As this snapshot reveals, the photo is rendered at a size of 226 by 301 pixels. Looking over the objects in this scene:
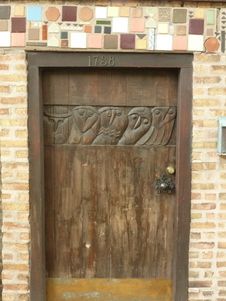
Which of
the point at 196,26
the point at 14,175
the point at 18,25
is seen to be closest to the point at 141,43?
the point at 196,26

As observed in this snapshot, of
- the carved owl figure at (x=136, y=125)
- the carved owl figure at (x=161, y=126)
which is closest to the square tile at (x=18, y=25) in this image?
the carved owl figure at (x=136, y=125)

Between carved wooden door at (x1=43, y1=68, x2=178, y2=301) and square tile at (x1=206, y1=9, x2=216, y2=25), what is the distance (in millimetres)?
436

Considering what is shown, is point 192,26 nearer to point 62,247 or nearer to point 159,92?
point 159,92

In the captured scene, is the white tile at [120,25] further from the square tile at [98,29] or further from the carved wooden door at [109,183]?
the carved wooden door at [109,183]

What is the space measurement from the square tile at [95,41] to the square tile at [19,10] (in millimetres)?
489

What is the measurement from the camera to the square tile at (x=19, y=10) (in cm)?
315

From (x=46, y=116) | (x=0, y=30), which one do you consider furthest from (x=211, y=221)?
(x=0, y=30)

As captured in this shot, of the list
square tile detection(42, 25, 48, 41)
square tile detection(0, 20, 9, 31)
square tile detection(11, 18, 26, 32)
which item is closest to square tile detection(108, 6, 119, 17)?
square tile detection(42, 25, 48, 41)

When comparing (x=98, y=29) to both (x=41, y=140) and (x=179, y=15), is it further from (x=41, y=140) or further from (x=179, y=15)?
(x=41, y=140)

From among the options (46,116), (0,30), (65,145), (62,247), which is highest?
(0,30)

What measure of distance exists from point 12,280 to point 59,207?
0.64 metres

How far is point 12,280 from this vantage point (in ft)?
11.1

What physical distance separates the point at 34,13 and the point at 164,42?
3.04 ft

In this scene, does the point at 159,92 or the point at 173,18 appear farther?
the point at 159,92
